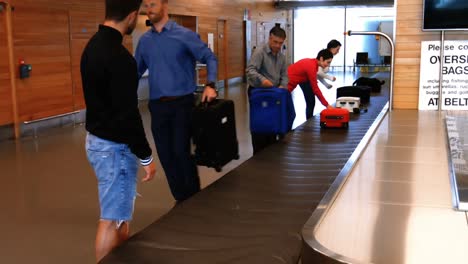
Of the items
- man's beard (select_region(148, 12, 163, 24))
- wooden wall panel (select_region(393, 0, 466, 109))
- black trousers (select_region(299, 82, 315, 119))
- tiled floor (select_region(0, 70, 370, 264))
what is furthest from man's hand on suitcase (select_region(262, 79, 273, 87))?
black trousers (select_region(299, 82, 315, 119))

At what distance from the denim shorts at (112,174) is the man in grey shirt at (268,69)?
2.87 meters

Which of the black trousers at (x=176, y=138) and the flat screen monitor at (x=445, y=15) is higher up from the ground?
the flat screen monitor at (x=445, y=15)

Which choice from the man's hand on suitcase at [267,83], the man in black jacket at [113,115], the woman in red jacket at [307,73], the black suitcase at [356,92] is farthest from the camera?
the black suitcase at [356,92]

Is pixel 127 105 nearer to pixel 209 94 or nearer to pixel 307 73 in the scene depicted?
pixel 209 94

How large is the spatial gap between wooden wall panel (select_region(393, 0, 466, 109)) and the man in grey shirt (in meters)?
1.12

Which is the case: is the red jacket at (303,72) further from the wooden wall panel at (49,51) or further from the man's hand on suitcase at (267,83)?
the wooden wall panel at (49,51)

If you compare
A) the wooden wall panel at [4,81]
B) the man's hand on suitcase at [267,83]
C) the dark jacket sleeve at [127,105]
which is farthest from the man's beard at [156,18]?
the wooden wall panel at [4,81]

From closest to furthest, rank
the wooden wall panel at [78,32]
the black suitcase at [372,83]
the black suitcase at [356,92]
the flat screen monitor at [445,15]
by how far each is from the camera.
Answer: the flat screen monitor at [445,15]
the black suitcase at [356,92]
the black suitcase at [372,83]
the wooden wall panel at [78,32]

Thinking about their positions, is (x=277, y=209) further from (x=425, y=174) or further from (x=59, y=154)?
(x=59, y=154)

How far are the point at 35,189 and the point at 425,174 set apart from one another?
153 inches

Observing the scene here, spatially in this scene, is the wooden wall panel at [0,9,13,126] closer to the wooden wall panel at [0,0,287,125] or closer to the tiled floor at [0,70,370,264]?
the wooden wall panel at [0,0,287,125]

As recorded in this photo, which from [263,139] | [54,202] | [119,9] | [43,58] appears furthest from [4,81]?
[119,9]

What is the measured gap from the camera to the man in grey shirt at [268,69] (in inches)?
212

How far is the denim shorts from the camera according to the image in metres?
2.62
